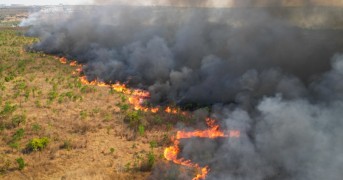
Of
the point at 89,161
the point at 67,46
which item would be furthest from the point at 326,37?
the point at 67,46

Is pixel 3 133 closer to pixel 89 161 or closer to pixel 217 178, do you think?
pixel 89 161

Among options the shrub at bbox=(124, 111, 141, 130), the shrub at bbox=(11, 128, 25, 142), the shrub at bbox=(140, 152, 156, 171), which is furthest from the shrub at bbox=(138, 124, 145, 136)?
the shrub at bbox=(11, 128, 25, 142)

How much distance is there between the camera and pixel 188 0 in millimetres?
33562

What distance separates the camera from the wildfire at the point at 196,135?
51.7 ft

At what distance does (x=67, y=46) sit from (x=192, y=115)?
110ft

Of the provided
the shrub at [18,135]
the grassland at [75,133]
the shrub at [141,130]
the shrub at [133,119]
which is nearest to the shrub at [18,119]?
Answer: the grassland at [75,133]

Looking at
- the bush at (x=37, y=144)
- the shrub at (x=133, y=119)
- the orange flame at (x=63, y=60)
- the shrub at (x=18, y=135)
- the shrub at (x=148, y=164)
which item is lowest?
the shrub at (x=148, y=164)

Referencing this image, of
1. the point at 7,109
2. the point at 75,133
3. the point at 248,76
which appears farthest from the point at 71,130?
the point at 248,76

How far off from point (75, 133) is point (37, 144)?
2.59 m

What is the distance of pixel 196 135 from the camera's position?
766 inches

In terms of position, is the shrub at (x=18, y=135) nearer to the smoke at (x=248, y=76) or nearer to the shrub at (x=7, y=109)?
the shrub at (x=7, y=109)

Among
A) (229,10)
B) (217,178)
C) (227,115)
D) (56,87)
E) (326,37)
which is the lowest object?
(217,178)

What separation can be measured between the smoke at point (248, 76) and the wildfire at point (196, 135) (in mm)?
498

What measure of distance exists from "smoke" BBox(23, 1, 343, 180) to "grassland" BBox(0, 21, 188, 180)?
248 cm
